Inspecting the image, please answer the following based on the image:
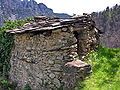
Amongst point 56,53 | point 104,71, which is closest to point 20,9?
point 56,53

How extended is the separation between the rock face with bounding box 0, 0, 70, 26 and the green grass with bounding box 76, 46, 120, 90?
77.3 metres

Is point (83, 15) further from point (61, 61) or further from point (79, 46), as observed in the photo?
point (61, 61)

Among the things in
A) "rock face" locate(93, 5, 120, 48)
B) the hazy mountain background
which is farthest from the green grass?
"rock face" locate(93, 5, 120, 48)

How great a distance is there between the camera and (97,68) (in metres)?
8.27

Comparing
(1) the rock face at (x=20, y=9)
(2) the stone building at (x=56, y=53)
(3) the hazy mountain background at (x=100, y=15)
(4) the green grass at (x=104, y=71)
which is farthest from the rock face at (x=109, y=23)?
(2) the stone building at (x=56, y=53)

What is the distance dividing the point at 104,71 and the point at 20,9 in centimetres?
10234

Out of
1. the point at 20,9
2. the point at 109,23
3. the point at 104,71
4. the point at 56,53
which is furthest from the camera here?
the point at 20,9

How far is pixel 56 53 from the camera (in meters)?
8.46

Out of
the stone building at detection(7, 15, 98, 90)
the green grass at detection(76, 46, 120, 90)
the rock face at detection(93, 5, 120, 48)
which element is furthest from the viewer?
the rock face at detection(93, 5, 120, 48)

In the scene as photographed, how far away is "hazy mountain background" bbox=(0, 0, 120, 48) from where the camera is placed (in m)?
60.8

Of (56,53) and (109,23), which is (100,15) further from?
(56,53)

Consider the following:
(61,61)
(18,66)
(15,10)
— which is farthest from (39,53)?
(15,10)

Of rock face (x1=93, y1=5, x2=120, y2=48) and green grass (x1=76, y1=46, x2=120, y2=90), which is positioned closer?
green grass (x1=76, y1=46, x2=120, y2=90)

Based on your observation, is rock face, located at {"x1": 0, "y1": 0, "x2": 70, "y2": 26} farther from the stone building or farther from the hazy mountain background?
the stone building
